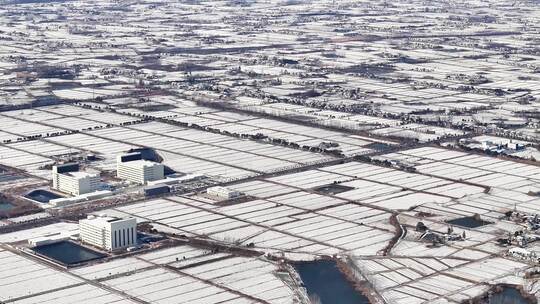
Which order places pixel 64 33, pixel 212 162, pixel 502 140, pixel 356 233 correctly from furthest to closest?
pixel 64 33
pixel 502 140
pixel 212 162
pixel 356 233

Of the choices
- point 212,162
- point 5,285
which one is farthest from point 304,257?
point 212,162

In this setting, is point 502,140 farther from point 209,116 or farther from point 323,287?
point 323,287

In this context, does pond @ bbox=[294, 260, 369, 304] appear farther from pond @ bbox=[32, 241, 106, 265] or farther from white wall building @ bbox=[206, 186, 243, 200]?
white wall building @ bbox=[206, 186, 243, 200]

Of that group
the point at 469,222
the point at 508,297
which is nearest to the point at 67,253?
the point at 469,222

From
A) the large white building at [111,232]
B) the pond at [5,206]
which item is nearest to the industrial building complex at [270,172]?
the large white building at [111,232]

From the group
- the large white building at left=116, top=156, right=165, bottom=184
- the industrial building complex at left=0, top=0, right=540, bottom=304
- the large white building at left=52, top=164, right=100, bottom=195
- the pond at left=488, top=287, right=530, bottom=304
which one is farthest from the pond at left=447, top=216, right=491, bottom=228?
the large white building at left=52, top=164, right=100, bottom=195

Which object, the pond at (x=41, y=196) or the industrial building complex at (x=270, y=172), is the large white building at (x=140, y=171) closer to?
the industrial building complex at (x=270, y=172)
